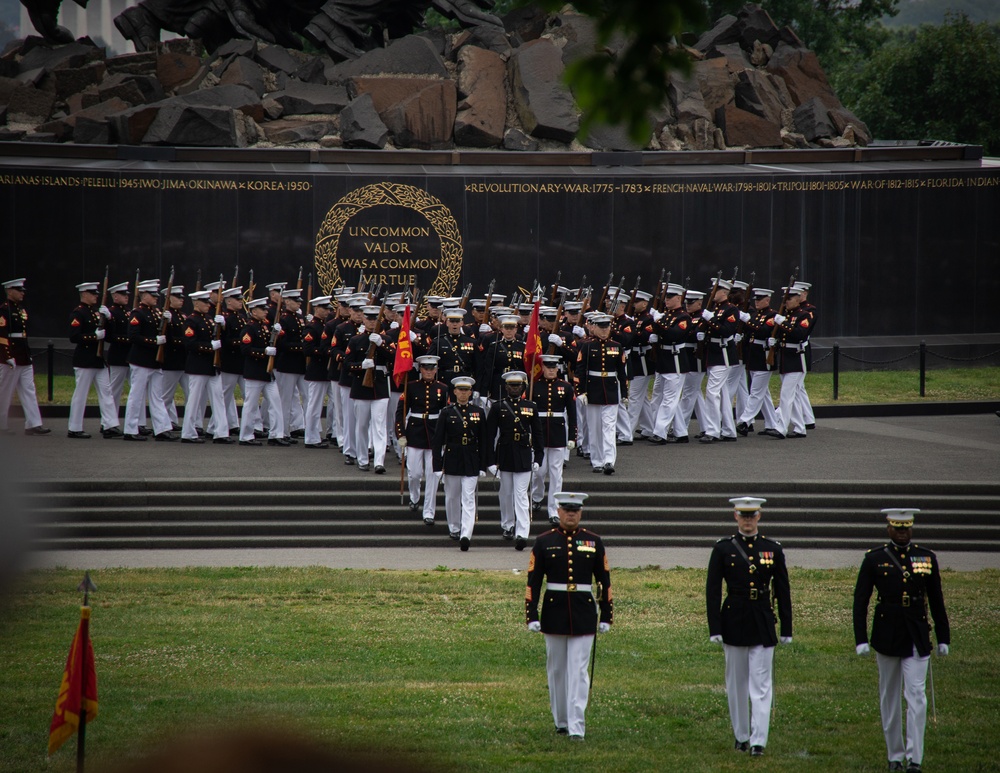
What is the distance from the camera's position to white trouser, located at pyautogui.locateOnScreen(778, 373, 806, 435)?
18641 mm

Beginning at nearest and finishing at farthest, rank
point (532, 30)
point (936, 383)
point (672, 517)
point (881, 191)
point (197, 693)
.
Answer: point (197, 693), point (672, 517), point (936, 383), point (881, 191), point (532, 30)

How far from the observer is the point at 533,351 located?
15.6m

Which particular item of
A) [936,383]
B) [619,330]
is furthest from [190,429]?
[936,383]

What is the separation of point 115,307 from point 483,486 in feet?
20.6

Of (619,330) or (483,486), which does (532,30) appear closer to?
(619,330)

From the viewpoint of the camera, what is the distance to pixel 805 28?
46.8m

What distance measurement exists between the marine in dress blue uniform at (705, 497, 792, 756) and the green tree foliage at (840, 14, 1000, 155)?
34.0 metres

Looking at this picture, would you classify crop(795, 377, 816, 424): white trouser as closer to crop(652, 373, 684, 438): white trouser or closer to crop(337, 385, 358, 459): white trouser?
crop(652, 373, 684, 438): white trouser

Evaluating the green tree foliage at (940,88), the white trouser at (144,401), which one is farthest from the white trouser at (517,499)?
the green tree foliage at (940,88)

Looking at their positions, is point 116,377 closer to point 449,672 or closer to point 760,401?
point 760,401

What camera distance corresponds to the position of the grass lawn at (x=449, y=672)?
8.48 meters

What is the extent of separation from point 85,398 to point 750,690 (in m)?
12.3

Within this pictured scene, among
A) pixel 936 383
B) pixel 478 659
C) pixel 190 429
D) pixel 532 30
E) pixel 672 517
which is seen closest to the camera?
pixel 478 659

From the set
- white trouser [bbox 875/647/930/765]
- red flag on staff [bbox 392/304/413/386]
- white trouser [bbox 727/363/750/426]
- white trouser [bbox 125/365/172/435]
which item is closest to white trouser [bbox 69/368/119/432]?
white trouser [bbox 125/365/172/435]
